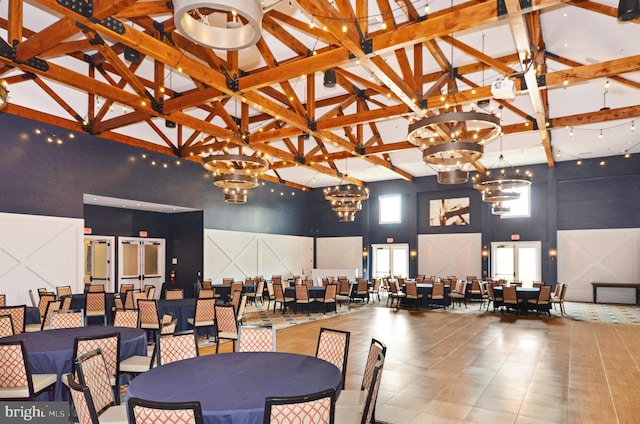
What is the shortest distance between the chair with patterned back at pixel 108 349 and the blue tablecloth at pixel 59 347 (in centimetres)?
15

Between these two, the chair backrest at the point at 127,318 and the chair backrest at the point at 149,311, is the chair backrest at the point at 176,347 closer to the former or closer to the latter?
the chair backrest at the point at 127,318

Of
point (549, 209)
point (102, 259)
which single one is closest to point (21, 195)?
point (102, 259)

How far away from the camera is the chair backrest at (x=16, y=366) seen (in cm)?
384

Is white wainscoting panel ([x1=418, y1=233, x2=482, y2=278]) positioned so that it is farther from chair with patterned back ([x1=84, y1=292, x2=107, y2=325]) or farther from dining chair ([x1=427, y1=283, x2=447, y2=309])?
chair with patterned back ([x1=84, y1=292, x2=107, y2=325])

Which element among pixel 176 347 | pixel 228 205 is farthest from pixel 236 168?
pixel 176 347

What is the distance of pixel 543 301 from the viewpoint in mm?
11641

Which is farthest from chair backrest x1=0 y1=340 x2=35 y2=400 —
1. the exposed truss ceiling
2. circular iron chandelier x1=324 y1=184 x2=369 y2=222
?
circular iron chandelier x1=324 y1=184 x2=369 y2=222

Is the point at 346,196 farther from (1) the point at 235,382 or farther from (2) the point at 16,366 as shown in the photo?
(1) the point at 235,382

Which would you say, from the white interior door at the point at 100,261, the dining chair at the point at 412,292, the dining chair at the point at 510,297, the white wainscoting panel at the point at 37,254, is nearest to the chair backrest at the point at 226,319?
the white wainscoting panel at the point at 37,254

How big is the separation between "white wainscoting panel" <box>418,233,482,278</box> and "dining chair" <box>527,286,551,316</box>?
5706mm

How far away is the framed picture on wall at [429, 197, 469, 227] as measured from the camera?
18.6m

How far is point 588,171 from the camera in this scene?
16.1 metres

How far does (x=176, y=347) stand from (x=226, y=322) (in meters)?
2.68

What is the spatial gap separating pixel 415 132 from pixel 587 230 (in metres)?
13.0
